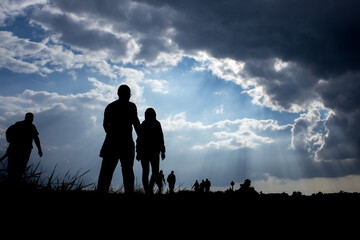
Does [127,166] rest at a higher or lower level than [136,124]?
lower

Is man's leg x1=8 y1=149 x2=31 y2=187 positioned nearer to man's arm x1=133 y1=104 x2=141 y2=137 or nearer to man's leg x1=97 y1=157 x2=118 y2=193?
man's leg x1=97 y1=157 x2=118 y2=193

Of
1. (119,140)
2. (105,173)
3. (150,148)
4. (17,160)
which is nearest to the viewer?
(105,173)

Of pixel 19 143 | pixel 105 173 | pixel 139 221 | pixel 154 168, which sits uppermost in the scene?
pixel 19 143

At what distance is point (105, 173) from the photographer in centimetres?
462

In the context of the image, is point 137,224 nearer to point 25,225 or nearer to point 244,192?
point 25,225

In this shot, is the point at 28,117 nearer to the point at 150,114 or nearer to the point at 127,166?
the point at 150,114

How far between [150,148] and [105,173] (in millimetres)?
2408

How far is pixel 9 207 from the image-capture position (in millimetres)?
3150

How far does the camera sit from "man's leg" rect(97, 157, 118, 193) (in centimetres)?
461

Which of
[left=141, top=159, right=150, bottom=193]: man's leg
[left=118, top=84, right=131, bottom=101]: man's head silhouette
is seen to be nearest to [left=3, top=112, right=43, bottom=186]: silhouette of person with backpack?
[left=141, top=159, right=150, bottom=193]: man's leg

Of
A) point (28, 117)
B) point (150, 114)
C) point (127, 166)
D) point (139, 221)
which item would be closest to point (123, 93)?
point (127, 166)

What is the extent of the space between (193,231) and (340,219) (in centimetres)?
227

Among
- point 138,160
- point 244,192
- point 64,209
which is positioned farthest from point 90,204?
point 244,192

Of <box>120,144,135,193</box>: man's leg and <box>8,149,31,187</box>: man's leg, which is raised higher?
<box>8,149,31,187</box>: man's leg
